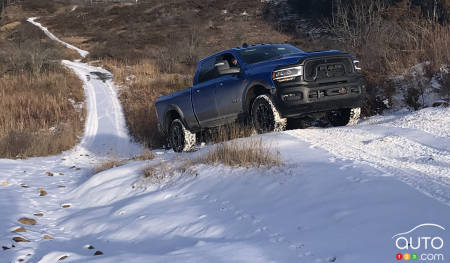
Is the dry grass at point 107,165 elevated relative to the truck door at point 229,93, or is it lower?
lower

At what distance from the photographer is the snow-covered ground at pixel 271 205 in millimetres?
3682

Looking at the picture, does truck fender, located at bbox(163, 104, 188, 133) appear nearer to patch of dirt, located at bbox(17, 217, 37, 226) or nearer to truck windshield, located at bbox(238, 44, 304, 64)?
truck windshield, located at bbox(238, 44, 304, 64)

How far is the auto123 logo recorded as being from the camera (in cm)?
312

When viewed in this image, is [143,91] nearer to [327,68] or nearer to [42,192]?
[42,192]

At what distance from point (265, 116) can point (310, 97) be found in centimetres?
80

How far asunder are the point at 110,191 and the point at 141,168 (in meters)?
0.68

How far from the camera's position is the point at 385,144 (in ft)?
21.0

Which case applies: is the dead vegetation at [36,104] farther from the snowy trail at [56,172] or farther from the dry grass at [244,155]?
the dry grass at [244,155]

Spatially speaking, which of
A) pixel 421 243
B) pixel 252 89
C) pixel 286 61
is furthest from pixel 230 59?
pixel 421 243

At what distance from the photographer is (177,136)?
1031 centimetres

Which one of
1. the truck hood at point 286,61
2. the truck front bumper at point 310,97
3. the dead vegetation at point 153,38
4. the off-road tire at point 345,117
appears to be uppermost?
the dead vegetation at point 153,38

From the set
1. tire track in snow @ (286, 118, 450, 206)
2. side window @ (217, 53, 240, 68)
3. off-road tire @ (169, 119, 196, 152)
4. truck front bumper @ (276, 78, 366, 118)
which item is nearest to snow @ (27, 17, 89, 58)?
off-road tire @ (169, 119, 196, 152)

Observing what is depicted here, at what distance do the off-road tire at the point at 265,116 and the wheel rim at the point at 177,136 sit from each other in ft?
8.36

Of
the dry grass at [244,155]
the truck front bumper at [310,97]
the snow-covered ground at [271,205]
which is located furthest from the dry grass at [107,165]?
the truck front bumper at [310,97]
